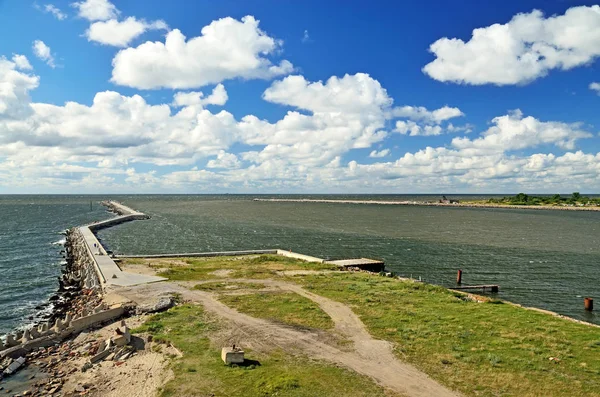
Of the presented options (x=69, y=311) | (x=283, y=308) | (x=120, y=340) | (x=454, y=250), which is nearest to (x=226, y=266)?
(x=69, y=311)

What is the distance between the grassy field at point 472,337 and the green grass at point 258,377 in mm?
4768

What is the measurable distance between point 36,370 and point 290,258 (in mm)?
38186

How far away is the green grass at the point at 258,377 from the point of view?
19875 mm

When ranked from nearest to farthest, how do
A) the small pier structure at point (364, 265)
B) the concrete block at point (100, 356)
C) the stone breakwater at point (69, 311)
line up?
the concrete block at point (100, 356), the stone breakwater at point (69, 311), the small pier structure at point (364, 265)

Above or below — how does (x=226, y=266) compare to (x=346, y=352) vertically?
below

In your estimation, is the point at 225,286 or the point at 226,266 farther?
the point at 226,266

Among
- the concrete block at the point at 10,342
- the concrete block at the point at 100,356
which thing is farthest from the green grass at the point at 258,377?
the concrete block at the point at 10,342

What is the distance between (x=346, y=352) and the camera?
24.8 m

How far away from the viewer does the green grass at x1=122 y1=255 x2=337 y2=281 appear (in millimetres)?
46812

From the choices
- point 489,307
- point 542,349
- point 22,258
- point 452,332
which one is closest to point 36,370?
point 452,332

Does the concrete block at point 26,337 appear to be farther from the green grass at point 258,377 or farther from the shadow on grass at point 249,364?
the shadow on grass at point 249,364

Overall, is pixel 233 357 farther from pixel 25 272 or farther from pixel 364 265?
pixel 25 272

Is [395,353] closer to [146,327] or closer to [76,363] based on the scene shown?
[146,327]

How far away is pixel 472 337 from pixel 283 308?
542 inches
